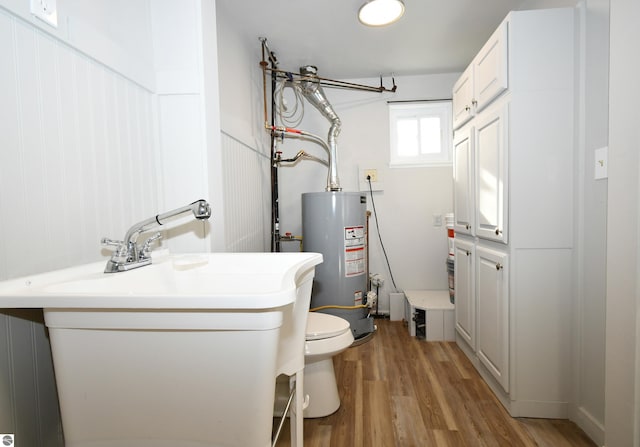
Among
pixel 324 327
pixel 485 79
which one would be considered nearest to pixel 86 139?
pixel 324 327

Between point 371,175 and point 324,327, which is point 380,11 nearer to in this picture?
point 371,175

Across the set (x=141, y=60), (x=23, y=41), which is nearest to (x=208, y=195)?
(x=141, y=60)

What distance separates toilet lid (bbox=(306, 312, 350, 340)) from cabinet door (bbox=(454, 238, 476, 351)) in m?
0.86

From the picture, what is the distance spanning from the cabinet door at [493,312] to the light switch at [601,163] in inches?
A: 18.8

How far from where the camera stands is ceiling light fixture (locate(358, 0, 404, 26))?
172 centimetres

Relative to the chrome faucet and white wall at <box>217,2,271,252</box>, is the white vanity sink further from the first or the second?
white wall at <box>217,2,271,252</box>

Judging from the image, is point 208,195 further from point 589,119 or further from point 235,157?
point 589,119

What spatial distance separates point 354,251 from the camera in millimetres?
2357

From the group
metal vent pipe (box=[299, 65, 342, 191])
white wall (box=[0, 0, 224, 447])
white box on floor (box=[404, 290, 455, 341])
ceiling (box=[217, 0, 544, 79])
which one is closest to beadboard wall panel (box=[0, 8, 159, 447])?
white wall (box=[0, 0, 224, 447])

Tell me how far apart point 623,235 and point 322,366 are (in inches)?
49.8

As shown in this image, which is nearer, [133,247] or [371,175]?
[133,247]

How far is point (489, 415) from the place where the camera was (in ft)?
4.79

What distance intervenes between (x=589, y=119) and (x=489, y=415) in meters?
1.39

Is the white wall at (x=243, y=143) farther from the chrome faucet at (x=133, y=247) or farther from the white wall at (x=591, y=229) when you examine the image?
the white wall at (x=591, y=229)
